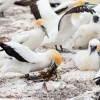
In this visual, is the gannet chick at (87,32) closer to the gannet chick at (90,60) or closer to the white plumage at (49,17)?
the white plumage at (49,17)

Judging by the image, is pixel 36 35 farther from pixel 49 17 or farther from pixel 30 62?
pixel 30 62

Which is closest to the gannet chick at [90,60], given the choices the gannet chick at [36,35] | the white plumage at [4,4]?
the gannet chick at [36,35]

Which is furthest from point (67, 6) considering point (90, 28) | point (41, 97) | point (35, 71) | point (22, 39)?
point (41, 97)

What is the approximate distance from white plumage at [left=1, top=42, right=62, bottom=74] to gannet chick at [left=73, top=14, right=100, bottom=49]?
83.8 inches

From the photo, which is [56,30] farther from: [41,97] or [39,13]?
[41,97]

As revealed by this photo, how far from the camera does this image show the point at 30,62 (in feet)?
27.5

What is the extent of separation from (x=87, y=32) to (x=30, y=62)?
246 cm

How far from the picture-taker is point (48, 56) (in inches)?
336

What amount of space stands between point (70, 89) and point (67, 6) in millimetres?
3837

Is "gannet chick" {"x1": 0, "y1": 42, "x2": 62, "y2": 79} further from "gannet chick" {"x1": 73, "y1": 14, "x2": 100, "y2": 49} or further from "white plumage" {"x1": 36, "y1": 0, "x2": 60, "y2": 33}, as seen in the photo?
"white plumage" {"x1": 36, "y1": 0, "x2": 60, "y2": 33}

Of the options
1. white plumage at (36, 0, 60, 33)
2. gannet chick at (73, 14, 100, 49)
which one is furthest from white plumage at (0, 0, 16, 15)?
gannet chick at (73, 14, 100, 49)

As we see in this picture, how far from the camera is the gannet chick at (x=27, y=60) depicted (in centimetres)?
829

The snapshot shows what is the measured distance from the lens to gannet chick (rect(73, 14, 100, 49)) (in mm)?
10562

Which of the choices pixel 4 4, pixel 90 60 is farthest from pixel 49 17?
pixel 4 4
